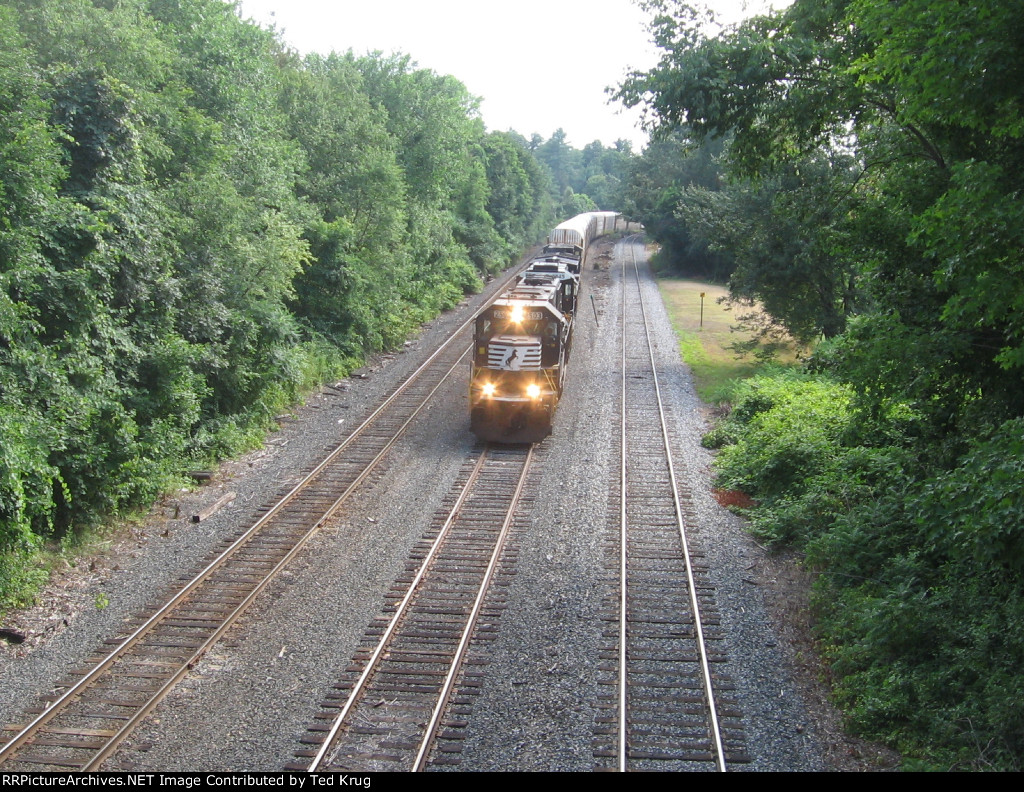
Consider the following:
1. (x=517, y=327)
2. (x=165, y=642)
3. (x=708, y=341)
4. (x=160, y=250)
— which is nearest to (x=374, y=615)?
(x=165, y=642)

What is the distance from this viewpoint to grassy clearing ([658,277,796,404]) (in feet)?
80.1

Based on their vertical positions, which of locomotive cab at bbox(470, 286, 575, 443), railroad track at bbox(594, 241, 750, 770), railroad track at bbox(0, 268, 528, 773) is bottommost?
railroad track at bbox(0, 268, 528, 773)

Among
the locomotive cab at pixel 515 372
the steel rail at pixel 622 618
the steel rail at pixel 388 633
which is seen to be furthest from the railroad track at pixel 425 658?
the locomotive cab at pixel 515 372

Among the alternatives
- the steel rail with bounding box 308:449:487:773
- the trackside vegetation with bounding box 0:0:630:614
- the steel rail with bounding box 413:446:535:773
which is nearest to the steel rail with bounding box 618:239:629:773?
the steel rail with bounding box 413:446:535:773

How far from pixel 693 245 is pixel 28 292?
4573 centimetres

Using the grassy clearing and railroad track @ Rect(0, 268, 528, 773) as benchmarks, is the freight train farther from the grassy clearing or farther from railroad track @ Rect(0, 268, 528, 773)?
the grassy clearing

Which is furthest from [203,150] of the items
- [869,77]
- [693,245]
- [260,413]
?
[693,245]

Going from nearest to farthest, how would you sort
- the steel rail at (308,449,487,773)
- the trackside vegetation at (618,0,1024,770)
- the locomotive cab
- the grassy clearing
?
the trackside vegetation at (618,0,1024,770)
the steel rail at (308,449,487,773)
the locomotive cab
the grassy clearing

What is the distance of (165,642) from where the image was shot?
9.80 m

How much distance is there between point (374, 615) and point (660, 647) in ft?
12.6

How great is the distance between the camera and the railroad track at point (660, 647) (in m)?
7.90

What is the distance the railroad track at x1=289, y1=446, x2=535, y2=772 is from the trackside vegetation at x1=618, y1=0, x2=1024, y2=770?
14.4 ft

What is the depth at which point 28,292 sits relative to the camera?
11.7m

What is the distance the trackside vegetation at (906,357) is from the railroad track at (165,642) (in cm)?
769
